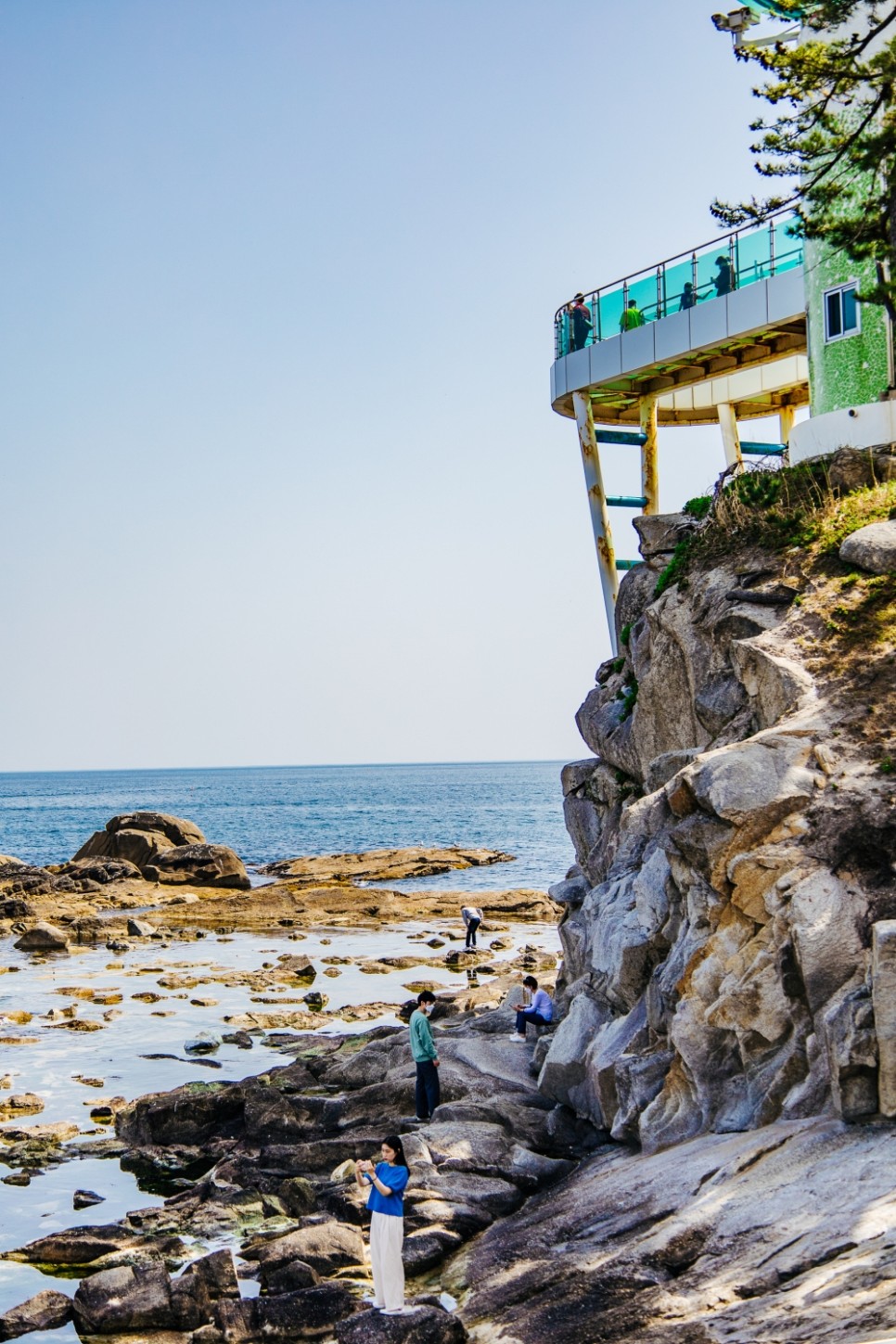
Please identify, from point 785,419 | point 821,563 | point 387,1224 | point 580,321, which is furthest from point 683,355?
point 387,1224

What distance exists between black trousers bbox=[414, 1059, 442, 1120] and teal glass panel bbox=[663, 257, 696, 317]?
20.2m

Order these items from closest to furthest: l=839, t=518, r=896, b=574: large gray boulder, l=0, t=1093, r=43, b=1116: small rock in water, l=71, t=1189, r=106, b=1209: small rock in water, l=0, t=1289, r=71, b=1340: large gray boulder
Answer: l=0, t=1289, r=71, b=1340: large gray boulder → l=71, t=1189, r=106, b=1209: small rock in water → l=839, t=518, r=896, b=574: large gray boulder → l=0, t=1093, r=43, b=1116: small rock in water

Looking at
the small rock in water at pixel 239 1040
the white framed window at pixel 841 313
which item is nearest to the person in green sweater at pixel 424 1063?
the small rock in water at pixel 239 1040

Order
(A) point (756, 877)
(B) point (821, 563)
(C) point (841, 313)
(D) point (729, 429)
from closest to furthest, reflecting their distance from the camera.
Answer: (A) point (756, 877), (B) point (821, 563), (C) point (841, 313), (D) point (729, 429)

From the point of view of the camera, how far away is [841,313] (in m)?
26.3

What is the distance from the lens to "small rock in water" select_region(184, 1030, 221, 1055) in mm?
24953

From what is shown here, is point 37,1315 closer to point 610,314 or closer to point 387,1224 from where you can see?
point 387,1224

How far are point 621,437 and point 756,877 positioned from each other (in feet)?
74.8

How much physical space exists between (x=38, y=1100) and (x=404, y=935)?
21.2 m

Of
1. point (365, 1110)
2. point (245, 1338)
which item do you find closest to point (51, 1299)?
point (245, 1338)

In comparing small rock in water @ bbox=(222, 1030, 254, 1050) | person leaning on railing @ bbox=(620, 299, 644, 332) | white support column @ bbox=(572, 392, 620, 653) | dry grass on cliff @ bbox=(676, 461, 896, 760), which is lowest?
small rock in water @ bbox=(222, 1030, 254, 1050)

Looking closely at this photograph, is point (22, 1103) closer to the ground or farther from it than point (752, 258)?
closer to the ground

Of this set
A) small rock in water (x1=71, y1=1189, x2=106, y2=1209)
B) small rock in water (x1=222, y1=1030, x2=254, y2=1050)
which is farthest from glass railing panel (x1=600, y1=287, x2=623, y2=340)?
small rock in water (x1=71, y1=1189, x2=106, y2=1209)

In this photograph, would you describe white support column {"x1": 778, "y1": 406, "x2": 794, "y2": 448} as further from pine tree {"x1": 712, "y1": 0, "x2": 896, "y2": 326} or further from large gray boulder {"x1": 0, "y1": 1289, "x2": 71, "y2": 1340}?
large gray boulder {"x1": 0, "y1": 1289, "x2": 71, "y2": 1340}
